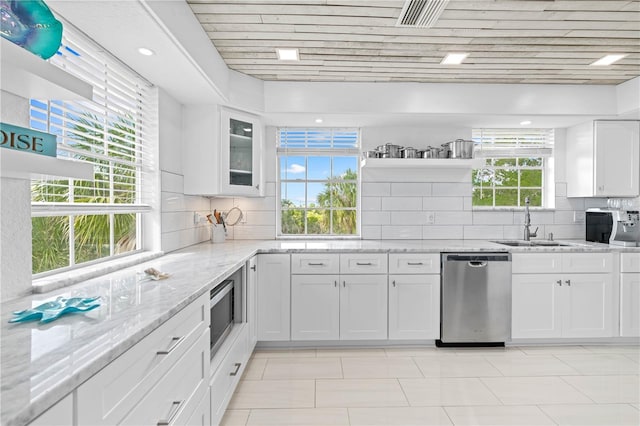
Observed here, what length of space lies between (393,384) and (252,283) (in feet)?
4.33

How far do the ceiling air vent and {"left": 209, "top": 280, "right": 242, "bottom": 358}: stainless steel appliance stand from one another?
1973 millimetres

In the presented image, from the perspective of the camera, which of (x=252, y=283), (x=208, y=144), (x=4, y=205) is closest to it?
(x=4, y=205)

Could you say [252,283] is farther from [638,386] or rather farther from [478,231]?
[638,386]

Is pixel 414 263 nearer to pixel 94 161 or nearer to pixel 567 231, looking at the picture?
pixel 567 231

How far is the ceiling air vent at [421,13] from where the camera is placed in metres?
1.97

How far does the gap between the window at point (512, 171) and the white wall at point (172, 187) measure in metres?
3.07

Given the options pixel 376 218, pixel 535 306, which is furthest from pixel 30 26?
pixel 535 306

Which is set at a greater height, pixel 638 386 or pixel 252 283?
pixel 252 283

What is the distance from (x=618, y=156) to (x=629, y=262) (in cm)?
108

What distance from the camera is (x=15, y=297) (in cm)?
145

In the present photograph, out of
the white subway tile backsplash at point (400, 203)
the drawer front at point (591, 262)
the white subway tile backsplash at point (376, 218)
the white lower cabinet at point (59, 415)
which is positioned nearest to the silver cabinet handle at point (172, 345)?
the white lower cabinet at point (59, 415)

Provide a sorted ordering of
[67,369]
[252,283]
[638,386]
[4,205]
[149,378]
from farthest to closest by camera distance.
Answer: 1. [252,283]
2. [638,386]
3. [4,205]
4. [149,378]
5. [67,369]

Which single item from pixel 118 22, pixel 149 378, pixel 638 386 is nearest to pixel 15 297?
pixel 149 378

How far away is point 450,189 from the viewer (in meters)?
3.87
